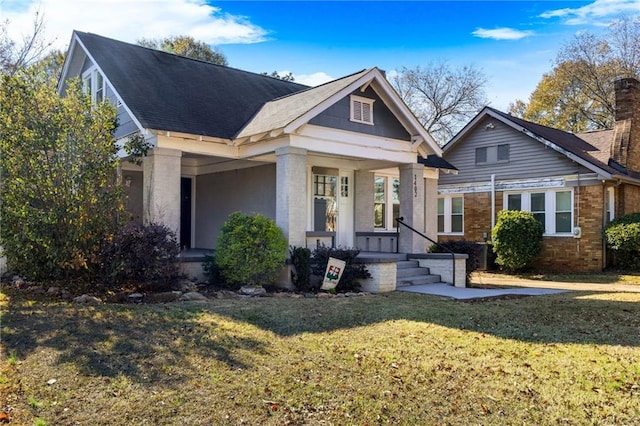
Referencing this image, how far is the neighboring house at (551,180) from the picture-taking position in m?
18.2

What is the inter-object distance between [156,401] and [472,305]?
675cm

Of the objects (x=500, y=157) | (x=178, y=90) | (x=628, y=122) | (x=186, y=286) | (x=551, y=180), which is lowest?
(x=186, y=286)

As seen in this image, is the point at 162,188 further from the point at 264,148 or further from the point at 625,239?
the point at 625,239

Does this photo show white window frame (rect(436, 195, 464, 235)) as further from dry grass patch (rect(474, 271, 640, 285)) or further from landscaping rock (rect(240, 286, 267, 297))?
landscaping rock (rect(240, 286, 267, 297))

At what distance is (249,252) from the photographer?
1041 centimetres

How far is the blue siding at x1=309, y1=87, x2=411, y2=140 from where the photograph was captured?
12.1 meters

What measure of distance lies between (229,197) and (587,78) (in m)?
27.4

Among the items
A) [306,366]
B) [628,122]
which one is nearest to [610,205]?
[628,122]

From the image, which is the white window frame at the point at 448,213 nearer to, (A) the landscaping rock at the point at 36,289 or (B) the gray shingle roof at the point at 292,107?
(B) the gray shingle roof at the point at 292,107

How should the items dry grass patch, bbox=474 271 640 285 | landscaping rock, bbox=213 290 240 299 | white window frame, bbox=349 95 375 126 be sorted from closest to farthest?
landscaping rock, bbox=213 290 240 299 → white window frame, bbox=349 95 375 126 → dry grass patch, bbox=474 271 640 285

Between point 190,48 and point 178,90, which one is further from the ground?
point 190,48

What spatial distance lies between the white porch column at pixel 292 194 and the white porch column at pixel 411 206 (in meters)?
3.63

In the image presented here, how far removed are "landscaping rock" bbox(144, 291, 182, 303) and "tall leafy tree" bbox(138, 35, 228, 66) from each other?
26421 mm

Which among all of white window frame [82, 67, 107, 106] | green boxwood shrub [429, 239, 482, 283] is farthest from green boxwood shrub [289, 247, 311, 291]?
white window frame [82, 67, 107, 106]
